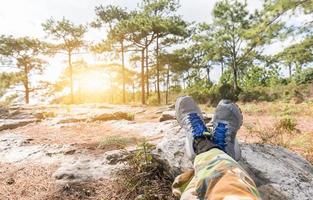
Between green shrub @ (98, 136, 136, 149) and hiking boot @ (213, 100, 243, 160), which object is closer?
hiking boot @ (213, 100, 243, 160)

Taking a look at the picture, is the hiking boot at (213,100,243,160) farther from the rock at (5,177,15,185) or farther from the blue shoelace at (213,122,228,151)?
the rock at (5,177,15,185)

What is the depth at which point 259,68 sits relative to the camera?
40.5 metres

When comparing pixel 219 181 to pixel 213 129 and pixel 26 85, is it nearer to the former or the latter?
pixel 213 129

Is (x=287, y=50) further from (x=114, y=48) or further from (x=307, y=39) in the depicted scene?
(x=114, y=48)

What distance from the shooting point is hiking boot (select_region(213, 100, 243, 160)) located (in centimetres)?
272

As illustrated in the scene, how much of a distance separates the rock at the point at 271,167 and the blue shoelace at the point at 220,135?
1.30 ft

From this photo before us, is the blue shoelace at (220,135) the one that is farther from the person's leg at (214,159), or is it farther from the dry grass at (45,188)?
the dry grass at (45,188)

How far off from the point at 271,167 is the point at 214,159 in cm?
112

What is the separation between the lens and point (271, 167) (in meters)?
2.96

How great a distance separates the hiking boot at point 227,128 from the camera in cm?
272

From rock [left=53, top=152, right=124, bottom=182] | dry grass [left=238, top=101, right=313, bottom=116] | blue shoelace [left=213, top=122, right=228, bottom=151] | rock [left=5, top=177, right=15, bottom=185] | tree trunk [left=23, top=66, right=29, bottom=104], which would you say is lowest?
rock [left=5, top=177, right=15, bottom=185]

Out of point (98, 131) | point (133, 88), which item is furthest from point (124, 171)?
point (133, 88)

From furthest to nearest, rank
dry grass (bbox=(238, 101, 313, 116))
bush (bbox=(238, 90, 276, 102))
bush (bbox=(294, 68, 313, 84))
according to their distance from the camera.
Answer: bush (bbox=(294, 68, 313, 84)), bush (bbox=(238, 90, 276, 102)), dry grass (bbox=(238, 101, 313, 116))

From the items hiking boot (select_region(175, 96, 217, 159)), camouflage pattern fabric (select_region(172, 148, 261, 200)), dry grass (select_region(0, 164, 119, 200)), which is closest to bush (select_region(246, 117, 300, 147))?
hiking boot (select_region(175, 96, 217, 159))
